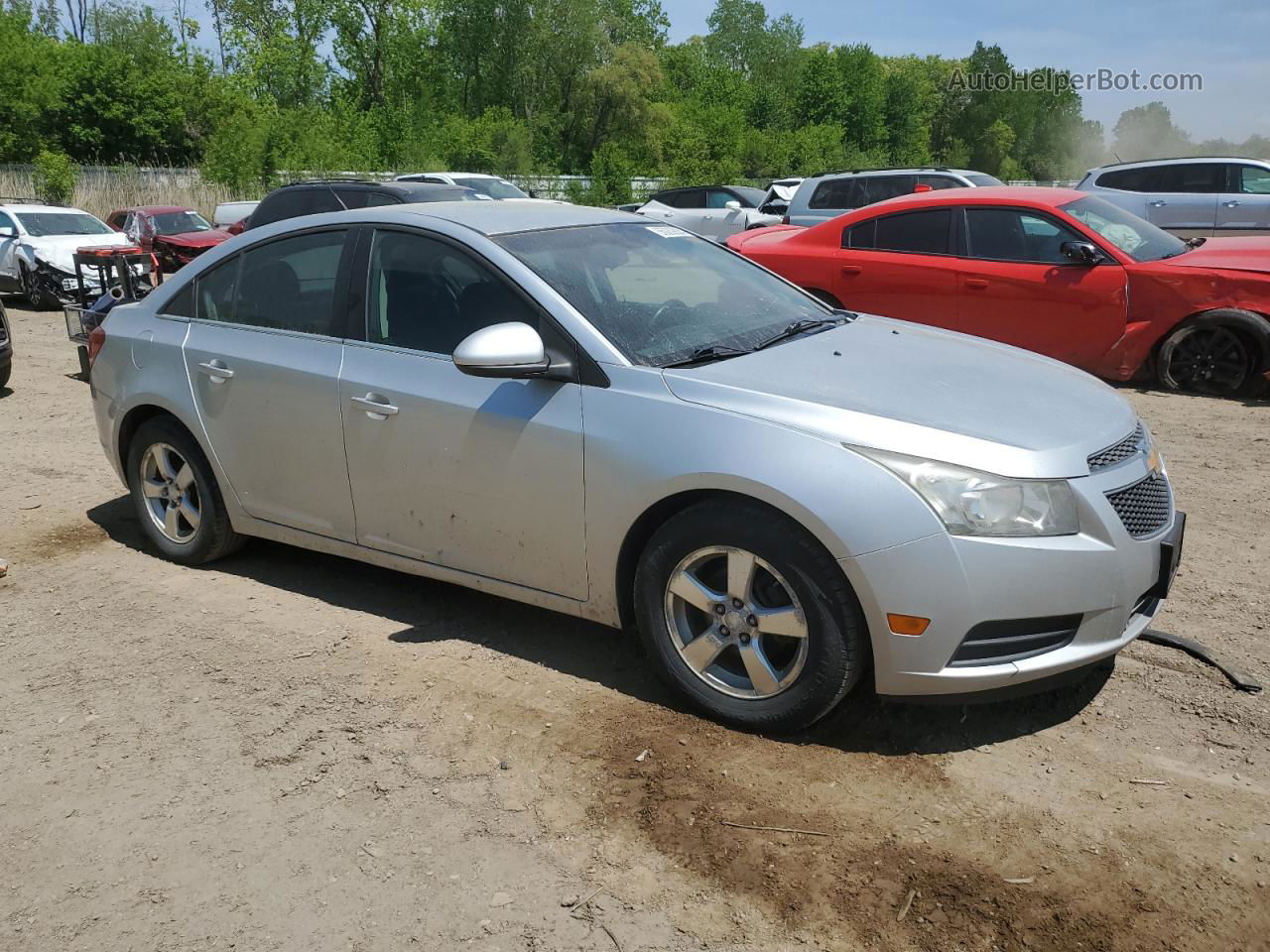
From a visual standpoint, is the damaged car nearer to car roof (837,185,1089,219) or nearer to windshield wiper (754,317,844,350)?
car roof (837,185,1089,219)

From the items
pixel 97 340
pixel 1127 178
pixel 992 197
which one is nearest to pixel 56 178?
pixel 1127 178

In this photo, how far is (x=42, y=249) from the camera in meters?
16.6

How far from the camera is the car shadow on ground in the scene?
3.59 meters

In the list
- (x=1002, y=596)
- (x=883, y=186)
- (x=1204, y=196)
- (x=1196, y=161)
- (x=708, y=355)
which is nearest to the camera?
(x=1002, y=596)

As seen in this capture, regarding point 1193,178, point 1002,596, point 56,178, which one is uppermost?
point 56,178

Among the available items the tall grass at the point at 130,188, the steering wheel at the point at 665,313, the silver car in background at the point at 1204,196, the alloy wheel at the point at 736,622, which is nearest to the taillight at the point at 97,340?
the steering wheel at the point at 665,313

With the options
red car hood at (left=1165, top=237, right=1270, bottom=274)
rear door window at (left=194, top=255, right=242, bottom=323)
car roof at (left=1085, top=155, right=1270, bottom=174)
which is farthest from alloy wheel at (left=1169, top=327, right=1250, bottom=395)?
car roof at (left=1085, top=155, right=1270, bottom=174)

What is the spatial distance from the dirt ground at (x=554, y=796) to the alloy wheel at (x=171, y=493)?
1.68 ft

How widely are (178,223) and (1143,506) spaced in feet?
71.2

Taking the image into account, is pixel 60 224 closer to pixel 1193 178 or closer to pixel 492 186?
pixel 492 186

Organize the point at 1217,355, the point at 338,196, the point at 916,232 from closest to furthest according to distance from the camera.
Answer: the point at 1217,355, the point at 916,232, the point at 338,196

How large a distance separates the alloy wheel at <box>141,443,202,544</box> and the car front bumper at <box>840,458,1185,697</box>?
10.8 ft

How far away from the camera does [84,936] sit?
2.74 metres

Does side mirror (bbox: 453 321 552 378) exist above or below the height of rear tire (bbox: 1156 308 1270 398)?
above
